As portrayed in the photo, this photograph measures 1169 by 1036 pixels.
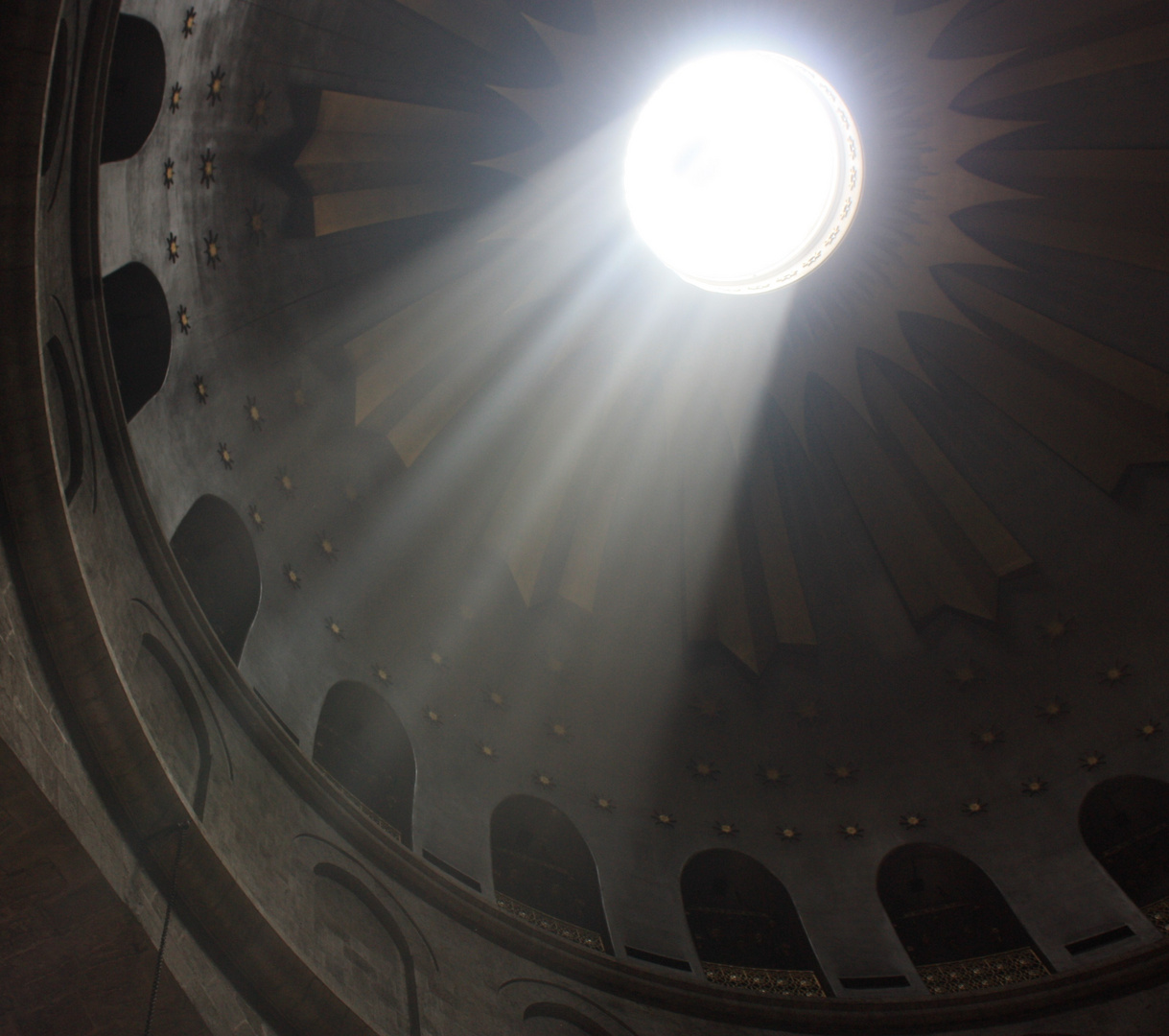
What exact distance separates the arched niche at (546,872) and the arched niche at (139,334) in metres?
6.61

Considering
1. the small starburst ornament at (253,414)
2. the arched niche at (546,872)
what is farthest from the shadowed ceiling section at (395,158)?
the arched niche at (546,872)

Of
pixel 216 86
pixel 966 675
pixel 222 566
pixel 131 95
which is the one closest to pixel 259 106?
pixel 216 86

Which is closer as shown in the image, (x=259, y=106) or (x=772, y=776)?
(x=259, y=106)

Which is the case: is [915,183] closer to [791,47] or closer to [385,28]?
[791,47]

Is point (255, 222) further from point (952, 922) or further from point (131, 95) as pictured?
point (952, 922)

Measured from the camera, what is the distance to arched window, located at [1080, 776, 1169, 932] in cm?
1088

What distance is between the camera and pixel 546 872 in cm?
1133

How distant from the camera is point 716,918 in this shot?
37.9 feet

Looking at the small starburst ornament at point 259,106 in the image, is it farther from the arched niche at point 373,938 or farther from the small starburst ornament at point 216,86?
the arched niche at point 373,938

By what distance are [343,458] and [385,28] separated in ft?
17.9

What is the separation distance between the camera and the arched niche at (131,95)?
8.67m

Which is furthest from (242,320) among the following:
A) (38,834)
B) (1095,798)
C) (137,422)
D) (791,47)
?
(1095,798)

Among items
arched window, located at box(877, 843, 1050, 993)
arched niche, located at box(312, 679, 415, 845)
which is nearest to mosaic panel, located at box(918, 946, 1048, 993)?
arched window, located at box(877, 843, 1050, 993)

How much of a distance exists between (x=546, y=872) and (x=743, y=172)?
492 inches
